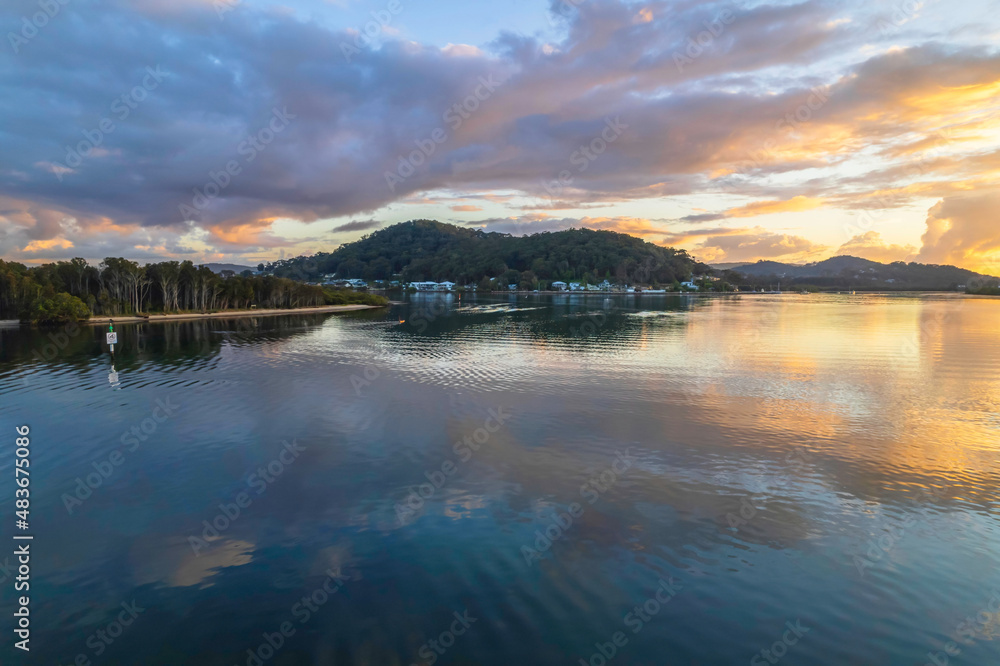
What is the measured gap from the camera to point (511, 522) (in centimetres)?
1445

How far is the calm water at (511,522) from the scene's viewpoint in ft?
33.0

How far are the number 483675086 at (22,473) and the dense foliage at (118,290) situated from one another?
6408 centimetres

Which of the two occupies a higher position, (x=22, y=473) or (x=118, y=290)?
(x=118, y=290)

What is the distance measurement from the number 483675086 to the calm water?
0.30m

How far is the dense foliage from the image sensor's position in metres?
71.9

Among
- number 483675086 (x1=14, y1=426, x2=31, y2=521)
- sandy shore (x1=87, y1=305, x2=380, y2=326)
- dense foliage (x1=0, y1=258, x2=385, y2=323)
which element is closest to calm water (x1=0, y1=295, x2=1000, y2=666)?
number 483675086 (x1=14, y1=426, x2=31, y2=521)

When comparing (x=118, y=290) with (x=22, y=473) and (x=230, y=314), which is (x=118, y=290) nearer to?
(x=230, y=314)

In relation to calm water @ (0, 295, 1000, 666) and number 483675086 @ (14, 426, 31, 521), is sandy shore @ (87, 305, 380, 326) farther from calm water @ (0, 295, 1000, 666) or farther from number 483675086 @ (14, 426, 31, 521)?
number 483675086 @ (14, 426, 31, 521)

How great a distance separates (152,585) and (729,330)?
238ft

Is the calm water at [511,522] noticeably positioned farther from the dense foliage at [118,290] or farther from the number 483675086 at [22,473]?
the dense foliage at [118,290]

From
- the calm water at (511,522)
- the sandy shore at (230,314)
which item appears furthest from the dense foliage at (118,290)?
the calm water at (511,522)

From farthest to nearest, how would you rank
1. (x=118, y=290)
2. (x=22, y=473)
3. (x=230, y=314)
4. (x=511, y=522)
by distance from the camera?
(x=230, y=314), (x=118, y=290), (x=22, y=473), (x=511, y=522)

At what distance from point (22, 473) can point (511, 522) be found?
60.4ft

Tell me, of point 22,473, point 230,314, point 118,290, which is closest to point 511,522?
point 22,473
